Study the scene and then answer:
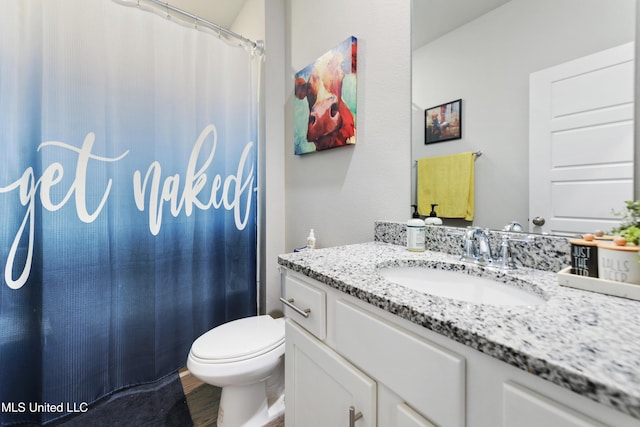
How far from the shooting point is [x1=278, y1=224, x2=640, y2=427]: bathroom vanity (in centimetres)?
32

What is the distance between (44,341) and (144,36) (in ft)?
4.99

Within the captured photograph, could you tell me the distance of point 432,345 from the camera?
0.47 m

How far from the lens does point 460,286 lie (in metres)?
0.78

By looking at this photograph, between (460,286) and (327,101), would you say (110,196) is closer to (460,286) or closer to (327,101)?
(327,101)

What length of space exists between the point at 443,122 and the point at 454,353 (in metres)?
0.82

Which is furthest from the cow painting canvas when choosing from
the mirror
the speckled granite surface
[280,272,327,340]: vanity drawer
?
[280,272,327,340]: vanity drawer

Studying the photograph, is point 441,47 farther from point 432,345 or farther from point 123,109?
point 123,109

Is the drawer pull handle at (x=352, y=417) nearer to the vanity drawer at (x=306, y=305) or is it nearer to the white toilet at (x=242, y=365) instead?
the vanity drawer at (x=306, y=305)

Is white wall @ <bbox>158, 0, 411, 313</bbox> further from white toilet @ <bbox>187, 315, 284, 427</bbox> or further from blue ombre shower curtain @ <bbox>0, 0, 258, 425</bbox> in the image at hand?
white toilet @ <bbox>187, 315, 284, 427</bbox>

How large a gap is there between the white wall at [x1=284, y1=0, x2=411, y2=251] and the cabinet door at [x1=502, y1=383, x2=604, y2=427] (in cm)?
76

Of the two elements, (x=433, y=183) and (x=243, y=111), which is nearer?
(x=433, y=183)

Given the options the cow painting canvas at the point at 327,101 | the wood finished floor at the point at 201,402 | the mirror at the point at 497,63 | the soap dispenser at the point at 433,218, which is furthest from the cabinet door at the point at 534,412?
the wood finished floor at the point at 201,402

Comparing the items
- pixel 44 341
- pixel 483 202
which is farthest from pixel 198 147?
pixel 483 202

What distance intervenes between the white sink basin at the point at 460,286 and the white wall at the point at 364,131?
0.31 meters
